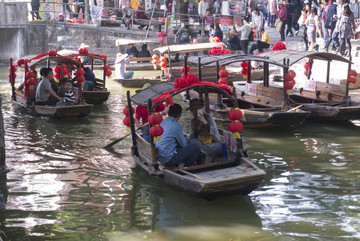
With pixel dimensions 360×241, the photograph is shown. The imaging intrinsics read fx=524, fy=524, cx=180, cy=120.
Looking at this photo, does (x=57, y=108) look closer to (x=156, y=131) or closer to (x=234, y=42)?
(x=156, y=131)

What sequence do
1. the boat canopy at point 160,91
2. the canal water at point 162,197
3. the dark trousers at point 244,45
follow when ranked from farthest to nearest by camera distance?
the dark trousers at point 244,45 < the boat canopy at point 160,91 < the canal water at point 162,197

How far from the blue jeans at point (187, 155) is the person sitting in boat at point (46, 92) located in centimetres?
594

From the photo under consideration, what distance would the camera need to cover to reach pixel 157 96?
7383mm

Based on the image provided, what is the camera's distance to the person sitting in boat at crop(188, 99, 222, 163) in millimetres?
7645

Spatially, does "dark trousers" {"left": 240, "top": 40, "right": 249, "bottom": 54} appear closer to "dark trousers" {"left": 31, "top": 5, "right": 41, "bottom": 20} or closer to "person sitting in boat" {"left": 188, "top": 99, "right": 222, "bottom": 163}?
"dark trousers" {"left": 31, "top": 5, "right": 41, "bottom": 20}

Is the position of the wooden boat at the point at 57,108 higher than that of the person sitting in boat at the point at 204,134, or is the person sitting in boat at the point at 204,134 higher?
the person sitting in boat at the point at 204,134

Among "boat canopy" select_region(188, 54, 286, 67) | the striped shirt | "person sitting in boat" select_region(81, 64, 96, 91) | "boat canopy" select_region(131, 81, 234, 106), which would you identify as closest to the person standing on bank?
"person sitting in boat" select_region(81, 64, 96, 91)

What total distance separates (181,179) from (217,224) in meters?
0.78

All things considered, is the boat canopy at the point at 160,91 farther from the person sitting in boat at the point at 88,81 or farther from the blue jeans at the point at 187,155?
the person sitting in boat at the point at 88,81

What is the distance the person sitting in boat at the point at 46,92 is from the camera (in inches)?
486

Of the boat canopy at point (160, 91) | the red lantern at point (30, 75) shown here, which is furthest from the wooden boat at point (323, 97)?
the red lantern at point (30, 75)

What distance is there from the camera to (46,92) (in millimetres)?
12586

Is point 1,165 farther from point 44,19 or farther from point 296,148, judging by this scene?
point 44,19

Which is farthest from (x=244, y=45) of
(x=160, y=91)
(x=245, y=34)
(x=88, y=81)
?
(x=160, y=91)
